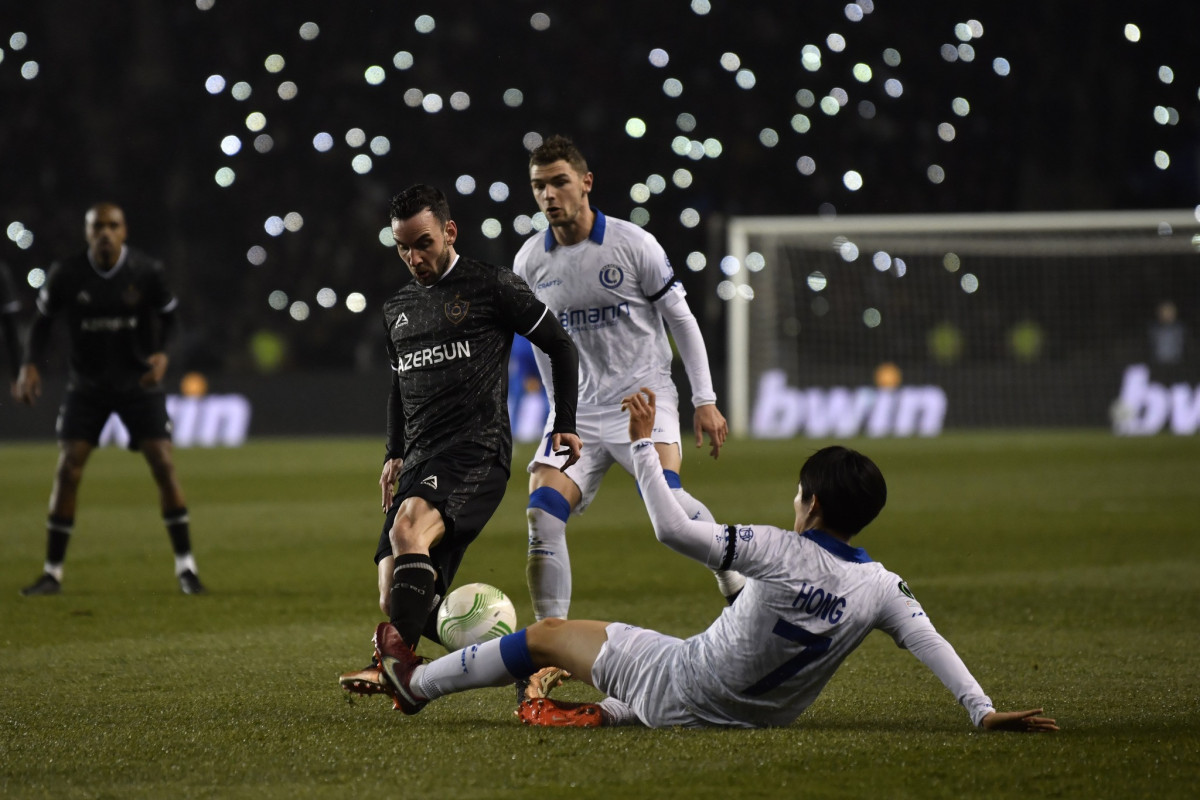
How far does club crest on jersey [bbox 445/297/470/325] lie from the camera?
4.78 m

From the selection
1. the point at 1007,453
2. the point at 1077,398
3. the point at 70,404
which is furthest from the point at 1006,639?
the point at 1077,398

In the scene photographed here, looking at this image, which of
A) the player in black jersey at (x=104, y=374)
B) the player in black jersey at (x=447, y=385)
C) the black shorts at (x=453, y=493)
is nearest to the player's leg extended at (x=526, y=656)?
the player in black jersey at (x=447, y=385)

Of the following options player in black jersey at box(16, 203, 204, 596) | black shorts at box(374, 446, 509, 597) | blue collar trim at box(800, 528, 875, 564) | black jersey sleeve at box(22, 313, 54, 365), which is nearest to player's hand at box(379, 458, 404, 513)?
black shorts at box(374, 446, 509, 597)

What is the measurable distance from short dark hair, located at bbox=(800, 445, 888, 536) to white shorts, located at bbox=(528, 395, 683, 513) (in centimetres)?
145

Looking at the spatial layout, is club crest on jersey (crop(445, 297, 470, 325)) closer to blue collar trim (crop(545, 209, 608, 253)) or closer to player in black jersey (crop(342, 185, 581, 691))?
player in black jersey (crop(342, 185, 581, 691))

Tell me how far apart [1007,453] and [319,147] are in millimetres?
13773

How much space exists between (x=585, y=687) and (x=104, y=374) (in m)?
3.77

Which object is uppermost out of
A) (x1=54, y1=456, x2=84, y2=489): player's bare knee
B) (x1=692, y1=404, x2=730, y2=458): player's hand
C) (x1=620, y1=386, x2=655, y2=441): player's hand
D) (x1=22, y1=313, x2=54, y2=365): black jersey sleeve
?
(x1=22, y1=313, x2=54, y2=365): black jersey sleeve

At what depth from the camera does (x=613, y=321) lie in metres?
5.51

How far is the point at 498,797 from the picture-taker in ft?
11.0

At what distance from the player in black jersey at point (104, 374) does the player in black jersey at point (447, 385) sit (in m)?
3.09

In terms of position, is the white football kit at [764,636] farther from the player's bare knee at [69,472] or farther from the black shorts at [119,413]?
the player's bare knee at [69,472]

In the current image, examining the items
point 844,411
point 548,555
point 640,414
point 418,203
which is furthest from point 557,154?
point 844,411

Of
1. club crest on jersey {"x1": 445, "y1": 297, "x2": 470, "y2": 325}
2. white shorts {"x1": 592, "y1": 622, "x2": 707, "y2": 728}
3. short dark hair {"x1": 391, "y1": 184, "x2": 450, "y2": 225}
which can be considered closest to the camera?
white shorts {"x1": 592, "y1": 622, "x2": 707, "y2": 728}
